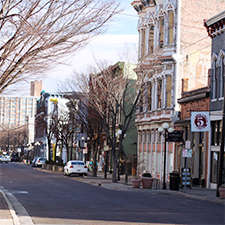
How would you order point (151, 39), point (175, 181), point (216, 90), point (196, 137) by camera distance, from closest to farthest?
point (175, 181) → point (216, 90) → point (196, 137) → point (151, 39)

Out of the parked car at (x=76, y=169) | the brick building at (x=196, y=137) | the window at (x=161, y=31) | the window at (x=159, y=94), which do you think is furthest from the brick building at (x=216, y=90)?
the parked car at (x=76, y=169)

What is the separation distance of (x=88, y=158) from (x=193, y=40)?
113 feet

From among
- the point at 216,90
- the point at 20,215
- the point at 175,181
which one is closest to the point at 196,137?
the point at 216,90

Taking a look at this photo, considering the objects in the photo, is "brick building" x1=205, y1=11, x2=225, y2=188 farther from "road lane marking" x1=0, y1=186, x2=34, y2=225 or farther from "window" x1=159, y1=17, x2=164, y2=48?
"road lane marking" x1=0, y1=186, x2=34, y2=225

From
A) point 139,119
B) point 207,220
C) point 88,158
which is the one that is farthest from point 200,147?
point 88,158

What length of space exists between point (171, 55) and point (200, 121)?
1431cm

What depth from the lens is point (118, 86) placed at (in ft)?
132

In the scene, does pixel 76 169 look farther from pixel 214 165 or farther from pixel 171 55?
pixel 214 165

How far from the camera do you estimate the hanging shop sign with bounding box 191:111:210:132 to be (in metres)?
28.5

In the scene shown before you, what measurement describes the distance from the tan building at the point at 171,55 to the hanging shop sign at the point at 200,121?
12.3 meters

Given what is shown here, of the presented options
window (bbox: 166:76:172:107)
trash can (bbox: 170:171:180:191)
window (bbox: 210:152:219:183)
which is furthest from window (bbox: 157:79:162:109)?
trash can (bbox: 170:171:180:191)

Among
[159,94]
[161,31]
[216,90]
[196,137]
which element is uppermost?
[161,31]

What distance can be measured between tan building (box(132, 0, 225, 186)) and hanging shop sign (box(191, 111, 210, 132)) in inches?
483

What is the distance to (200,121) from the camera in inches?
1128
